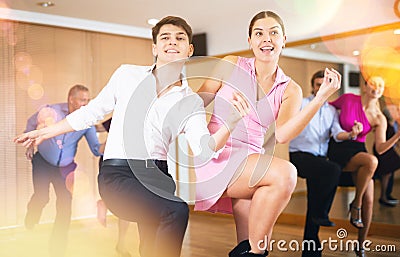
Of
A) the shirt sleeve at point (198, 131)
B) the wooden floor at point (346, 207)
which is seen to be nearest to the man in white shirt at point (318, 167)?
the wooden floor at point (346, 207)

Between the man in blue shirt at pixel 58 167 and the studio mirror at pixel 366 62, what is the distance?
9.01 ft

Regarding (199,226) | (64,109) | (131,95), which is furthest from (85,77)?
(131,95)

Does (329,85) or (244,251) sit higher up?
(329,85)

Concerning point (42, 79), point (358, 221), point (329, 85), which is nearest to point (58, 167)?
point (42, 79)

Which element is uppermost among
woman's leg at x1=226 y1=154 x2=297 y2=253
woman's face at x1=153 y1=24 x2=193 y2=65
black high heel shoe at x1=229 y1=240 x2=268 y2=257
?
woman's face at x1=153 y1=24 x2=193 y2=65

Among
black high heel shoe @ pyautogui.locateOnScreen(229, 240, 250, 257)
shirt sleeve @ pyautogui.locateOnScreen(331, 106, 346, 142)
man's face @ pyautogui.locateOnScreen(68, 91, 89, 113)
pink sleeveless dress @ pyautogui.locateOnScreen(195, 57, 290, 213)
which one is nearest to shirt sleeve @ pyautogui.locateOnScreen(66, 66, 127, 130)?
pink sleeveless dress @ pyautogui.locateOnScreen(195, 57, 290, 213)

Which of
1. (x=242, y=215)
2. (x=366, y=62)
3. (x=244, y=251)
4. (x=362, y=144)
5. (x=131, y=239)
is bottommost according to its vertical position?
(x=131, y=239)

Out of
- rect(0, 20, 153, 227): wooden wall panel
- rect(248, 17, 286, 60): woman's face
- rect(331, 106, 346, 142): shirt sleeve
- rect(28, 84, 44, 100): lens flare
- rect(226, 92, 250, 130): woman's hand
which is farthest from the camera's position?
rect(28, 84, 44, 100): lens flare

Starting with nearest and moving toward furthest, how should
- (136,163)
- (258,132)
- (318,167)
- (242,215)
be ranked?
(136,163) < (258,132) < (242,215) < (318,167)

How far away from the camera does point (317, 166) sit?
14.3 feet

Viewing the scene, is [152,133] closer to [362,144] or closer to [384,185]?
[362,144]

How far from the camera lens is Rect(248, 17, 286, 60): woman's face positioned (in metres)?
2.56

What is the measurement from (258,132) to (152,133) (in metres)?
0.51

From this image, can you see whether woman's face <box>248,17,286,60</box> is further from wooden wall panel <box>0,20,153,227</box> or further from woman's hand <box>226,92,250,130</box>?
wooden wall panel <box>0,20,153,227</box>
